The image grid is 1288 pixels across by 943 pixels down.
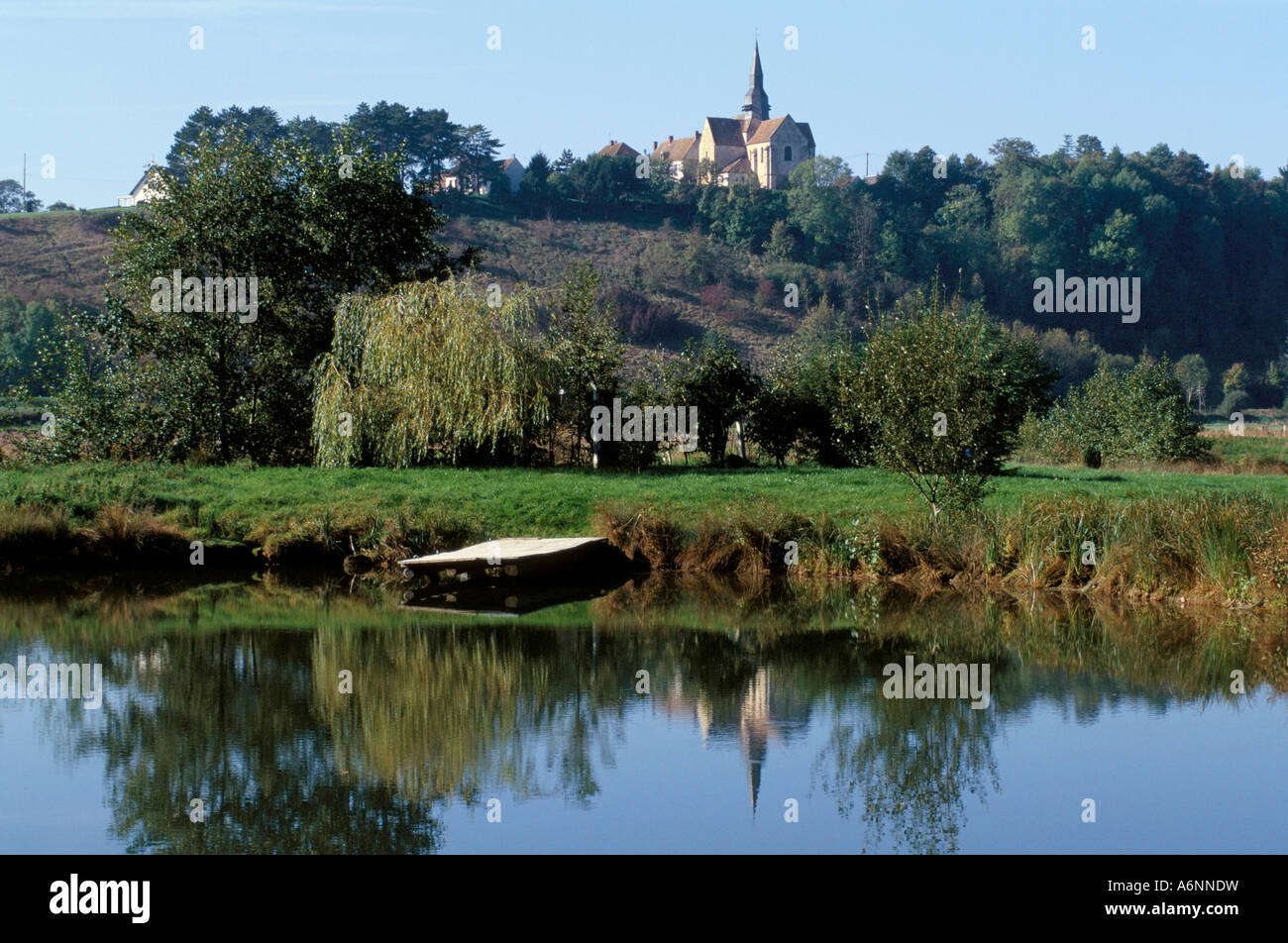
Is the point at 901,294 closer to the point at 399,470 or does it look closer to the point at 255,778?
the point at 399,470

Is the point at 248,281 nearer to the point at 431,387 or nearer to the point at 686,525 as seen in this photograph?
the point at 431,387

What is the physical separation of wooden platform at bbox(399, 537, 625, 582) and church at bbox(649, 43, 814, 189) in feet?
402

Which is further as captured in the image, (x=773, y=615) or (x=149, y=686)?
(x=773, y=615)

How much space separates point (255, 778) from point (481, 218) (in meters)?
93.9

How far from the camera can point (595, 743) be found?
11.9 metres

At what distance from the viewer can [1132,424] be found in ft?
131

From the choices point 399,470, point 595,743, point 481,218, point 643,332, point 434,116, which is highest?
point 434,116

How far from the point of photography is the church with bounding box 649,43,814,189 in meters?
148

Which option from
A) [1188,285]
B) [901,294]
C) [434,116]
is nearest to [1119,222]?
[1188,285]

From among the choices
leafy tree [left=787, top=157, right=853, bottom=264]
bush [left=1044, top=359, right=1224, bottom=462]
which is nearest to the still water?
bush [left=1044, top=359, right=1224, bottom=462]

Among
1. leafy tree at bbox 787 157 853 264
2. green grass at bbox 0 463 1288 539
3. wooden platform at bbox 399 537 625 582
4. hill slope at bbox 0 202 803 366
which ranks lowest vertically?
wooden platform at bbox 399 537 625 582

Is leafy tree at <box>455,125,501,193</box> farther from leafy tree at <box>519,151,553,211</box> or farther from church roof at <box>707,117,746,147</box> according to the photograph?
church roof at <box>707,117,746,147</box>

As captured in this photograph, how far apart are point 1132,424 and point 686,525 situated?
22.4 metres

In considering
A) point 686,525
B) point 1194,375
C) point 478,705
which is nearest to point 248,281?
point 686,525
